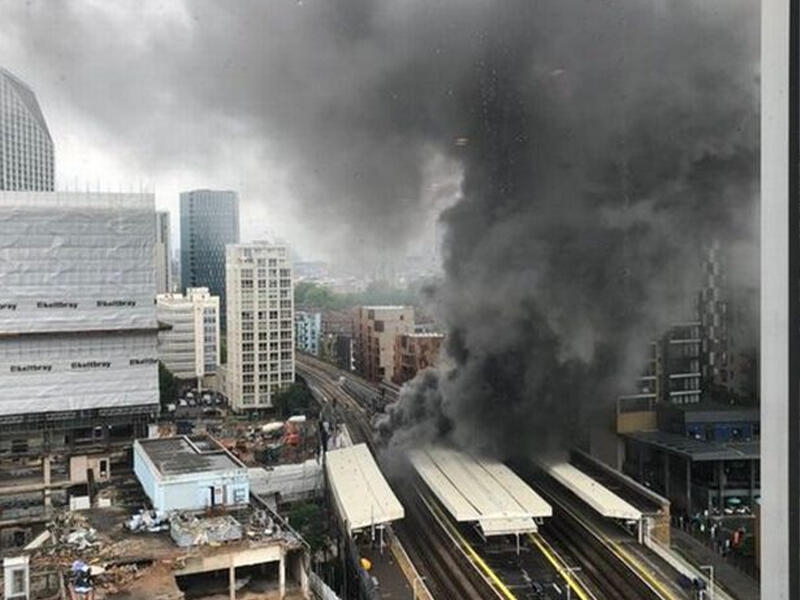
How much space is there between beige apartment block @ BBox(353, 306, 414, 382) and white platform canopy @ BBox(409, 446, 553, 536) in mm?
418

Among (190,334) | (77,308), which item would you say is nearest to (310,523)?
A: (190,334)

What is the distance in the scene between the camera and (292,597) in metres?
2.91

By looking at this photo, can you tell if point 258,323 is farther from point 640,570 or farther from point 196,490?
point 640,570

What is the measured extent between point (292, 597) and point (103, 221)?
71.5 inches

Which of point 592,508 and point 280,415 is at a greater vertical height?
point 280,415

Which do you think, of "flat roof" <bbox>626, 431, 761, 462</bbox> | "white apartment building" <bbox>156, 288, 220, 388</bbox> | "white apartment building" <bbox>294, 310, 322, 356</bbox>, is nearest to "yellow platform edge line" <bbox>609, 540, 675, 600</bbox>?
"flat roof" <bbox>626, 431, 761, 462</bbox>

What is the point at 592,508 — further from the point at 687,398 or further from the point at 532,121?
the point at 532,121

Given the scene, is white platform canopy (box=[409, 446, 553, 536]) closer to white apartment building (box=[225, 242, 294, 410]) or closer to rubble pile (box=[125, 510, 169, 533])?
white apartment building (box=[225, 242, 294, 410])

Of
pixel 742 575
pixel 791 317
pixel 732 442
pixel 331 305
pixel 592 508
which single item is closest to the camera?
pixel 791 317

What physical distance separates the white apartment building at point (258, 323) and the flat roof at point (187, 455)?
8.8 inches

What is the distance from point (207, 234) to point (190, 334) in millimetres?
517

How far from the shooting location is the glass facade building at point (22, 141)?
274 cm

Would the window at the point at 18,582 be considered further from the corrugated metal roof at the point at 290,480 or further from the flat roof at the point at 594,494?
the flat roof at the point at 594,494

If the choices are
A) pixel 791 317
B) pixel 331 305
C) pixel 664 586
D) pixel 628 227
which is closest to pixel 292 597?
pixel 331 305
